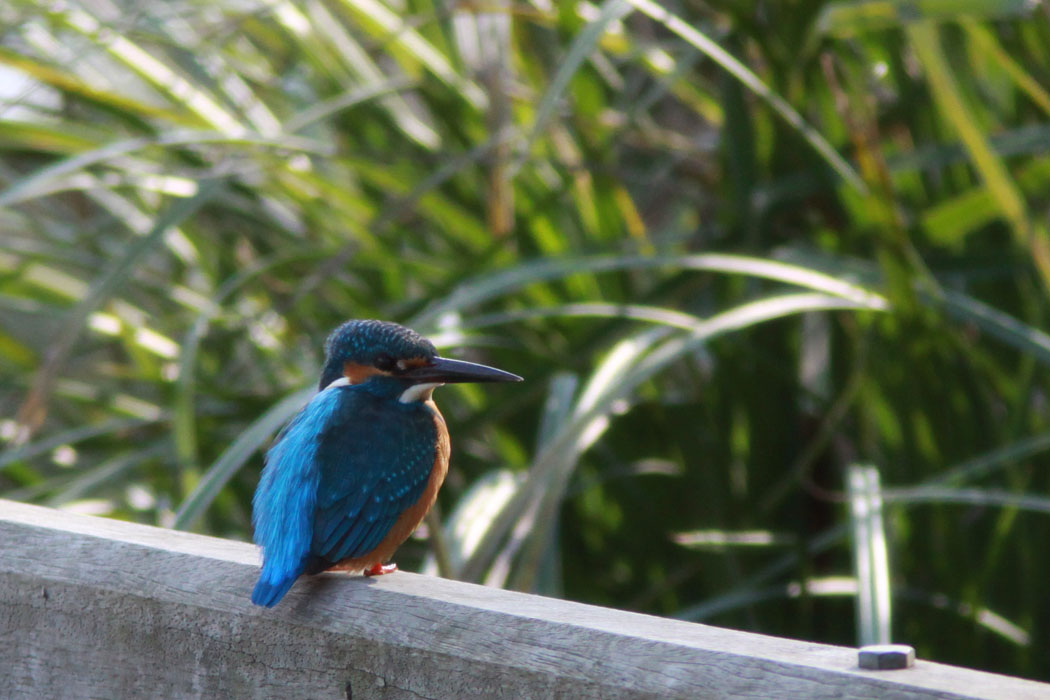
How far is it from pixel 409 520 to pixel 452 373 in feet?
0.55

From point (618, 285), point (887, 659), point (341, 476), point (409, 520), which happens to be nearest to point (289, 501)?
point (341, 476)

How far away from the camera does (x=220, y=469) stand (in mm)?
1502

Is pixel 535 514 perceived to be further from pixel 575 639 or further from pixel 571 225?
pixel 571 225

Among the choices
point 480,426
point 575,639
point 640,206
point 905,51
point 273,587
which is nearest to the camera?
point 575,639

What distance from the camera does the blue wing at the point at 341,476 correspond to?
1224 millimetres

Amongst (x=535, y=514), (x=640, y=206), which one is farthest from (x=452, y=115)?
(x=535, y=514)

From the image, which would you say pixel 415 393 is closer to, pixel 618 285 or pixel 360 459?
pixel 360 459

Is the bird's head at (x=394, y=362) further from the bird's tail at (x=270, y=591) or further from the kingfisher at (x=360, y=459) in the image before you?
the bird's tail at (x=270, y=591)

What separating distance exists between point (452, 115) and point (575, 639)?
64.2 inches

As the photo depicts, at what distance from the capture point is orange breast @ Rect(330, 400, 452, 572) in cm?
131

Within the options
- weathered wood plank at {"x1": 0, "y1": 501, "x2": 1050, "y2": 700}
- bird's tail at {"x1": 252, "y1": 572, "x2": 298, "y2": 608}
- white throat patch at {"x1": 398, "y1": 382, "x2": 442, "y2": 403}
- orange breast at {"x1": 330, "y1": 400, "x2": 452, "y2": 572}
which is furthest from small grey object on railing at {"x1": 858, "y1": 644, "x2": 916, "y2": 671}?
white throat patch at {"x1": 398, "y1": 382, "x2": 442, "y2": 403}

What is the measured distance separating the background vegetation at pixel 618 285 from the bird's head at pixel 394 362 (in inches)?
6.5

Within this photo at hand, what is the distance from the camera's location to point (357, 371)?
152cm

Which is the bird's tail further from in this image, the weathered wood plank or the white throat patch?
the white throat patch
